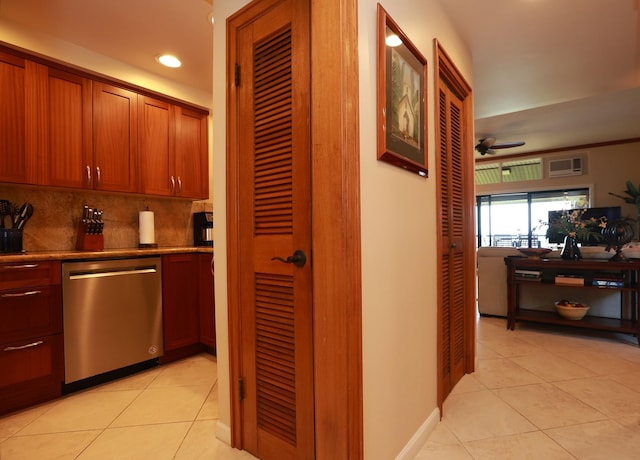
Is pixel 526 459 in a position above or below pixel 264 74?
below

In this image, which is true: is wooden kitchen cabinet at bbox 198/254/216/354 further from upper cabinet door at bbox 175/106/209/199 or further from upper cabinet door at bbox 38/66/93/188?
upper cabinet door at bbox 38/66/93/188

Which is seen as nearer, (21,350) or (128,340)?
(21,350)

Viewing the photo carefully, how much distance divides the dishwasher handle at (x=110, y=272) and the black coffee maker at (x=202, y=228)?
737 millimetres

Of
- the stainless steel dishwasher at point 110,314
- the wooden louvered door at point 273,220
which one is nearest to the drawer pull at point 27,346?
the stainless steel dishwasher at point 110,314

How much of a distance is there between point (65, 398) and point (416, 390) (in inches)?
87.6

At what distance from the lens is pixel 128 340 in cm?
243

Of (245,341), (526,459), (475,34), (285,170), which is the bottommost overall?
(526,459)

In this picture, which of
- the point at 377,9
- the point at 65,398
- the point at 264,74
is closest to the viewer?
the point at 377,9

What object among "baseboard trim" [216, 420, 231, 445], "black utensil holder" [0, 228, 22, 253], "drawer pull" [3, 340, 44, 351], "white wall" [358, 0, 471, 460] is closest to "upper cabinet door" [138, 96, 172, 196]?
"black utensil holder" [0, 228, 22, 253]

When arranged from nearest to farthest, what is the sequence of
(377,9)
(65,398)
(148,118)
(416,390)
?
(377,9)
(416,390)
(65,398)
(148,118)

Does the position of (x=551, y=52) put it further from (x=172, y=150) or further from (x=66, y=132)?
(x=66, y=132)

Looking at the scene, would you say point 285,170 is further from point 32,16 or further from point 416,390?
point 32,16

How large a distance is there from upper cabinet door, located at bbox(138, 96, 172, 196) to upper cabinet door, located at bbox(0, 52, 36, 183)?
0.73 m

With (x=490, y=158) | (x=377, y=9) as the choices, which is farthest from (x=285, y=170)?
(x=490, y=158)
